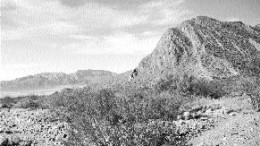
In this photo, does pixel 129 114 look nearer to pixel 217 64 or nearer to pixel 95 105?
pixel 95 105

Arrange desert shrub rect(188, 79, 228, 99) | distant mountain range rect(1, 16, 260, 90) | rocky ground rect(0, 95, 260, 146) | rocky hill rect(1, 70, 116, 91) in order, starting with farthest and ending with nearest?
rocky hill rect(1, 70, 116, 91) → distant mountain range rect(1, 16, 260, 90) → desert shrub rect(188, 79, 228, 99) → rocky ground rect(0, 95, 260, 146)

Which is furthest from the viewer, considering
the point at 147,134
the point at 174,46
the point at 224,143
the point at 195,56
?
the point at 174,46

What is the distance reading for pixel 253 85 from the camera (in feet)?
36.7

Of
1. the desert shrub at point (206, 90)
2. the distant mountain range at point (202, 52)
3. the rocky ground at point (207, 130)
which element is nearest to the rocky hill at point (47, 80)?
the distant mountain range at point (202, 52)

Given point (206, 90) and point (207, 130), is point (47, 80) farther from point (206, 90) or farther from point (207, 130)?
point (207, 130)

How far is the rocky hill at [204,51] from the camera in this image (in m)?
31.0

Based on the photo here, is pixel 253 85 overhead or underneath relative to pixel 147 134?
overhead

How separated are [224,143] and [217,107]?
21.1 ft

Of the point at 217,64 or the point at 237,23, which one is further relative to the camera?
the point at 237,23

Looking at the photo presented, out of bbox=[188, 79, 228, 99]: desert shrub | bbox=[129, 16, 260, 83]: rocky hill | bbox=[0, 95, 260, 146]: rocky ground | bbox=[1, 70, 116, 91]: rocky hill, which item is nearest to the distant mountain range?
Result: bbox=[129, 16, 260, 83]: rocky hill

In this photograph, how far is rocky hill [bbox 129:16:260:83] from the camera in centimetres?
3103

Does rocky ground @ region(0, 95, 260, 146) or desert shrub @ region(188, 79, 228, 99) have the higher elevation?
desert shrub @ region(188, 79, 228, 99)

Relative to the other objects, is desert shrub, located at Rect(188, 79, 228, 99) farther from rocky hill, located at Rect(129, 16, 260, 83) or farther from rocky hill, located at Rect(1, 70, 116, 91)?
rocky hill, located at Rect(1, 70, 116, 91)

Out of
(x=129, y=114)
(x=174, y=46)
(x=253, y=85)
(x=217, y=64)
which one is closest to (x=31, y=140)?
(x=129, y=114)
